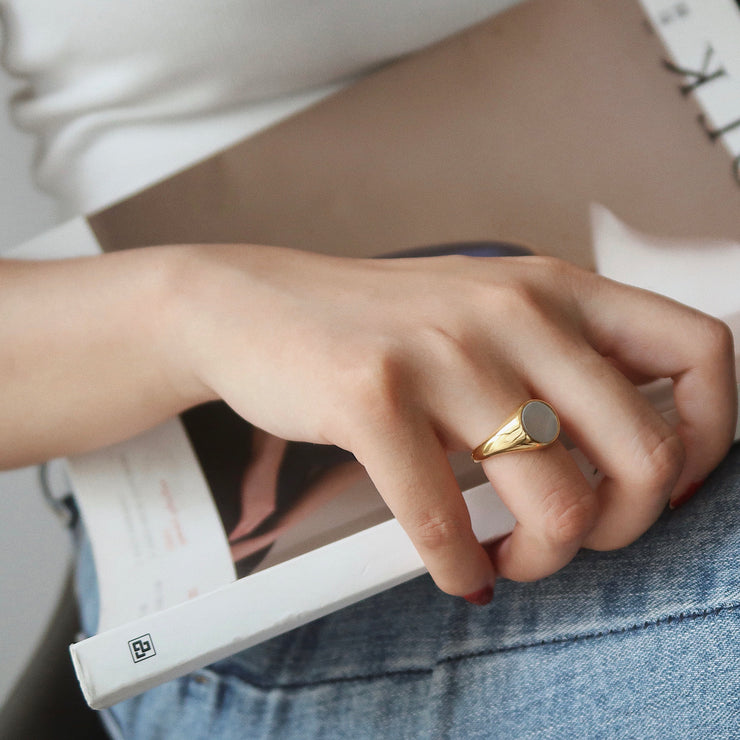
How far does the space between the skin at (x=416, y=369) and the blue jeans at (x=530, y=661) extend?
0.03 meters

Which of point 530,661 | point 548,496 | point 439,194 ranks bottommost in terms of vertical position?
point 530,661

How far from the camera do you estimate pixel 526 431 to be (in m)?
0.34

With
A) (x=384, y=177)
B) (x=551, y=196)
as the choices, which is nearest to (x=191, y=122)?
(x=384, y=177)

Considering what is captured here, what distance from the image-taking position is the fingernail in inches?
16.0

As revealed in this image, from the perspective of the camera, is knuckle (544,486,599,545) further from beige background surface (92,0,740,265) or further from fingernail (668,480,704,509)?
beige background surface (92,0,740,265)

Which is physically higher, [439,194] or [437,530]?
[439,194]

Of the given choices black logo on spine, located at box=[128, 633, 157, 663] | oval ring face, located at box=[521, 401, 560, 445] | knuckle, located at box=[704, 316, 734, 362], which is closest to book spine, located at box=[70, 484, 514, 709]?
black logo on spine, located at box=[128, 633, 157, 663]

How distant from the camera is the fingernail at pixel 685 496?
0.41 meters

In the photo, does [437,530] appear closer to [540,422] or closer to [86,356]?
[540,422]

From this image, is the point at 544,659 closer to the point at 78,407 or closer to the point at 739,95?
the point at 78,407

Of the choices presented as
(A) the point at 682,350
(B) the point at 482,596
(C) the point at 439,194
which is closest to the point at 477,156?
(C) the point at 439,194

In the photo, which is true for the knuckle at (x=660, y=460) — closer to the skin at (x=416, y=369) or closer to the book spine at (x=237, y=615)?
the skin at (x=416, y=369)

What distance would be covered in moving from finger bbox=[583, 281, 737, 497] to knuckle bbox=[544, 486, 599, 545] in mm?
93

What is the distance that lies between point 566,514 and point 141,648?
256mm
